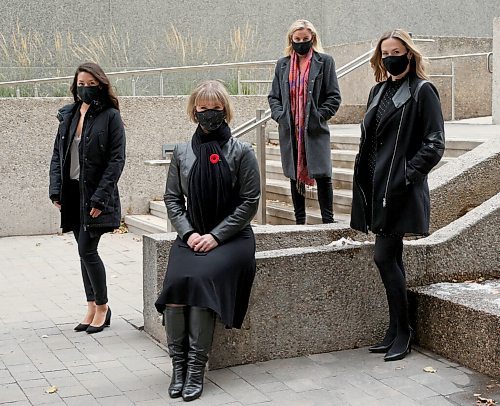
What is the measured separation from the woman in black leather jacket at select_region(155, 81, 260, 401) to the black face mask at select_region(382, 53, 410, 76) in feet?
3.25

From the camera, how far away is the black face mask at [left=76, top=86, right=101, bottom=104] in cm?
663

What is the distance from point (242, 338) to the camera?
5.76 m

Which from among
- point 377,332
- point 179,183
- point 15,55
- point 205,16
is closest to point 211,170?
point 179,183

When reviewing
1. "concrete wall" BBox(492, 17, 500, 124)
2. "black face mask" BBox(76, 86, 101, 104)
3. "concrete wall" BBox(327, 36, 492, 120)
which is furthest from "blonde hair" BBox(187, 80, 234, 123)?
"concrete wall" BBox(327, 36, 492, 120)

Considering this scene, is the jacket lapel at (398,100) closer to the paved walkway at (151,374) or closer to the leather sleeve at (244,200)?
the leather sleeve at (244,200)

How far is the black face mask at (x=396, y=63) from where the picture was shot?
5660mm

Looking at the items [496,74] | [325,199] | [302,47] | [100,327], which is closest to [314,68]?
[302,47]

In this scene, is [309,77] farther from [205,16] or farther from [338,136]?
[205,16]

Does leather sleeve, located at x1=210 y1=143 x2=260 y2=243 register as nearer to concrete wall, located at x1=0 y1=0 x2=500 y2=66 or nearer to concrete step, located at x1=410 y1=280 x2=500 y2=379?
concrete step, located at x1=410 y1=280 x2=500 y2=379

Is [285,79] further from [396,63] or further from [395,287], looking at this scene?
[395,287]

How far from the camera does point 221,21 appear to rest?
16188 millimetres

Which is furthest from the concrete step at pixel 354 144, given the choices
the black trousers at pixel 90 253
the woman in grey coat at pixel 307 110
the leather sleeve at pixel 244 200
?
the black trousers at pixel 90 253

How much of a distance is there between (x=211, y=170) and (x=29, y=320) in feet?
7.80

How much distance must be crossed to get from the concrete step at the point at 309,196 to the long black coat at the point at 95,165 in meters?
2.71
